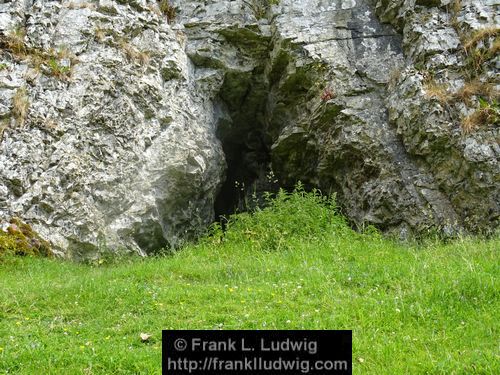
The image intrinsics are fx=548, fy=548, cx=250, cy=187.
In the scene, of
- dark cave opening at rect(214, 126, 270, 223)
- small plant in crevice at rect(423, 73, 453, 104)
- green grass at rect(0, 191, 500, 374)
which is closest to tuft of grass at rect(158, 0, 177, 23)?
dark cave opening at rect(214, 126, 270, 223)

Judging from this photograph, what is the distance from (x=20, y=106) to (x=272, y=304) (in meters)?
8.10

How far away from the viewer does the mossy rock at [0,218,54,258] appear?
1017 centimetres

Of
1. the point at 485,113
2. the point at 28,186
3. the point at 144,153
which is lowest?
the point at 28,186

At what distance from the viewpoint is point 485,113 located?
38.2ft

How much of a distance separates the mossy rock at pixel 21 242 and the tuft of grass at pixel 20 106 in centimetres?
244

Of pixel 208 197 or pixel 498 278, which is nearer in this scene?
pixel 498 278

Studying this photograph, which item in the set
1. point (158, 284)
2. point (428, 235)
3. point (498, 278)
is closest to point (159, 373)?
point (158, 284)

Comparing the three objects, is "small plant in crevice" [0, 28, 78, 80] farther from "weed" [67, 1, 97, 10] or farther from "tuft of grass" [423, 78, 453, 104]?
"tuft of grass" [423, 78, 453, 104]

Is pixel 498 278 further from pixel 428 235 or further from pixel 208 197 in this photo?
pixel 208 197

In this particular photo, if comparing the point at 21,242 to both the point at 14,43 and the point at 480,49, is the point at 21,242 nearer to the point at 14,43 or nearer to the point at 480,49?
the point at 14,43

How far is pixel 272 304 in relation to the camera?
22.5 ft

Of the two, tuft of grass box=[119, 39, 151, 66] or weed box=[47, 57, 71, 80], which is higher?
tuft of grass box=[119, 39, 151, 66]

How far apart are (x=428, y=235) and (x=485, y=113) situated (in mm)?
2854

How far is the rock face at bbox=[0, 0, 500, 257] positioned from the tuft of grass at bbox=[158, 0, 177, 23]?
24cm
